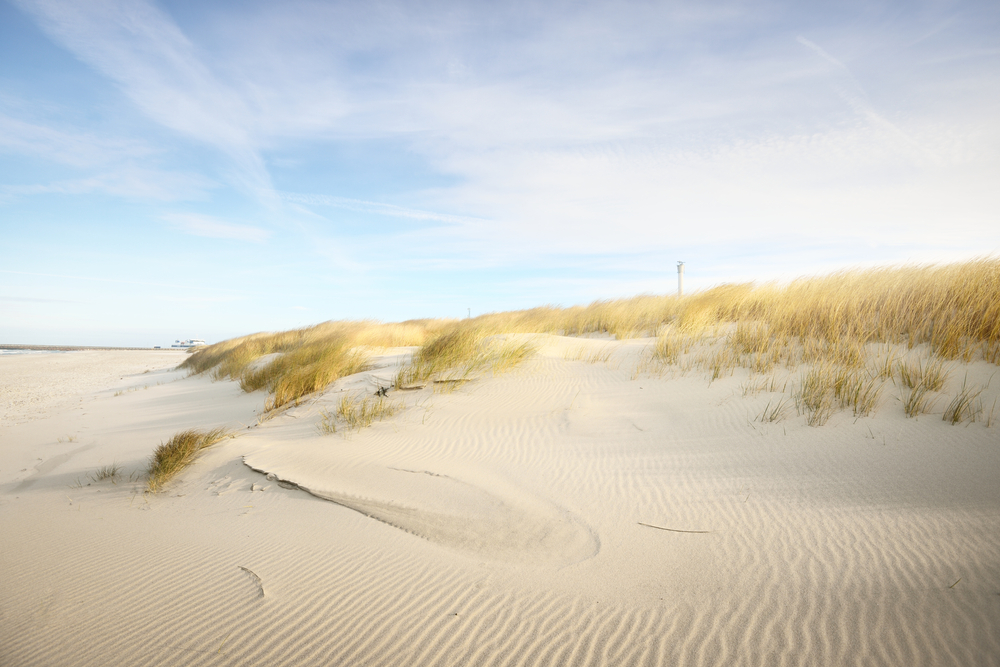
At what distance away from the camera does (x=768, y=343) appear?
616cm

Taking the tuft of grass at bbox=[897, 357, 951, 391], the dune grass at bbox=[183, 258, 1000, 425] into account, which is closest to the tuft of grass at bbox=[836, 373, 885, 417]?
the dune grass at bbox=[183, 258, 1000, 425]

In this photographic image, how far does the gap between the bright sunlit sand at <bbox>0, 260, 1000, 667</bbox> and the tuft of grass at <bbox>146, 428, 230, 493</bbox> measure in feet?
0.14

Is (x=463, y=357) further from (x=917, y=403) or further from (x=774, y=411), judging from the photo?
(x=917, y=403)

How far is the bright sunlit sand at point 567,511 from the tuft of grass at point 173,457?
0.14 ft

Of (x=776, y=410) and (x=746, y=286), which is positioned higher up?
(x=746, y=286)

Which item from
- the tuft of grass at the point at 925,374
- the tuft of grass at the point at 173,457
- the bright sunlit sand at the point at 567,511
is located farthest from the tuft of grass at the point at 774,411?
the tuft of grass at the point at 173,457

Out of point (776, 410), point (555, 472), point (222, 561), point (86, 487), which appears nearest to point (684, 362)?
point (776, 410)

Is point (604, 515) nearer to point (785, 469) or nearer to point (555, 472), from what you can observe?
point (555, 472)

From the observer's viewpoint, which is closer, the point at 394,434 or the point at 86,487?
the point at 86,487

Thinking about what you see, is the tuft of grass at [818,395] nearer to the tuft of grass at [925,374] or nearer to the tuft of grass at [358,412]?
the tuft of grass at [925,374]

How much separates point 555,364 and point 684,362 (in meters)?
2.00

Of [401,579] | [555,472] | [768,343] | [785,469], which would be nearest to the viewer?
[401,579]

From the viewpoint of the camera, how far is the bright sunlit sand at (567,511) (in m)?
2.09

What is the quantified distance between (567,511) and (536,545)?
50 centimetres
